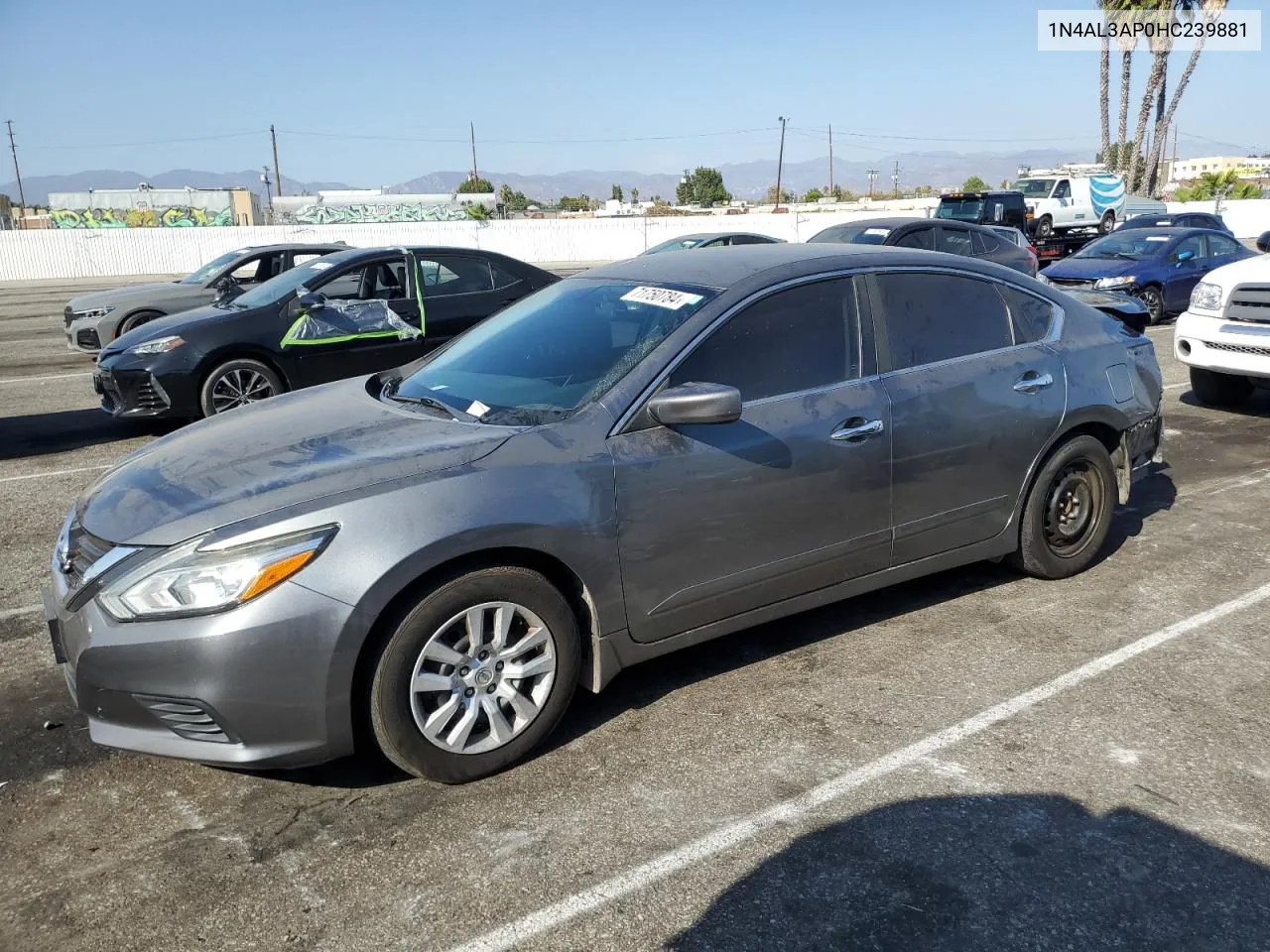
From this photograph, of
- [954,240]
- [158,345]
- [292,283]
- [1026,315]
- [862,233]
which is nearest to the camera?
[1026,315]

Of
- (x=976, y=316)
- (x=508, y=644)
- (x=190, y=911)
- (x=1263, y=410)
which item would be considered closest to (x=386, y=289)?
(x=976, y=316)

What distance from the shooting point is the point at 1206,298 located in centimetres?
890

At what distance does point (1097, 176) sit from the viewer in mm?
33312

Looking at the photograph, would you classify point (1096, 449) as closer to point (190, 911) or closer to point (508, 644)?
point (508, 644)

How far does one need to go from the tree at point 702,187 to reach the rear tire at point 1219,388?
107525 millimetres

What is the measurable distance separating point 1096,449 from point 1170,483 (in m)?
2.28

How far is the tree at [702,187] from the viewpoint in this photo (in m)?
115

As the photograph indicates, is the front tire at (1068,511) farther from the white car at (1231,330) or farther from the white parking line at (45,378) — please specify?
the white parking line at (45,378)

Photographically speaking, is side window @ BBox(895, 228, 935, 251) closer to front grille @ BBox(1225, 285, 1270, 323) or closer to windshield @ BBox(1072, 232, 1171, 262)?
windshield @ BBox(1072, 232, 1171, 262)

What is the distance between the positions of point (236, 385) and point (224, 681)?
6.24m

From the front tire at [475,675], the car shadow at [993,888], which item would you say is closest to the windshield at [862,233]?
the front tire at [475,675]

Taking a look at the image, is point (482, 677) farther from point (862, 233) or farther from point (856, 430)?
point (862, 233)

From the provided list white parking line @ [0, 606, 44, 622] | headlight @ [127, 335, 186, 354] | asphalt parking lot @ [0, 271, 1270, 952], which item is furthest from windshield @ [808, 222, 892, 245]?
white parking line @ [0, 606, 44, 622]

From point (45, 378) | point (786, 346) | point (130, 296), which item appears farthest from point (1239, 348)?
point (45, 378)
